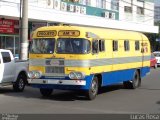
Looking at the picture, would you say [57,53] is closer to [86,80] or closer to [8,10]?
[86,80]

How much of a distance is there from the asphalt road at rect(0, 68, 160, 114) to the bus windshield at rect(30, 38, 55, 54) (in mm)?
1708

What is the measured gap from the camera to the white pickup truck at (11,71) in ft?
57.4

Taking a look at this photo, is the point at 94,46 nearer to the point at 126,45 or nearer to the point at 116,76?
the point at 116,76

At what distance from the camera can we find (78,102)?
15250 millimetres

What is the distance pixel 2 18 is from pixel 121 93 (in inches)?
690

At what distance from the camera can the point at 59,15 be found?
120 feet

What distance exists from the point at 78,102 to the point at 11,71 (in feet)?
13.1

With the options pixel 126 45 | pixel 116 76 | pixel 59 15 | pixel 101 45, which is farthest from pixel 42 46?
pixel 59 15

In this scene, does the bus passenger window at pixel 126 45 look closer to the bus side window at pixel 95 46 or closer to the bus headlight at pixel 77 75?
the bus side window at pixel 95 46

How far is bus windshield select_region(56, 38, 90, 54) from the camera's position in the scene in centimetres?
1552

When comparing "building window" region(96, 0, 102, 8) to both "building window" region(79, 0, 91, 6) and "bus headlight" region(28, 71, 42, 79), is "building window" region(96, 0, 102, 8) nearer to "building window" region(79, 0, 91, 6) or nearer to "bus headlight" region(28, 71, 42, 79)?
"building window" region(79, 0, 91, 6)

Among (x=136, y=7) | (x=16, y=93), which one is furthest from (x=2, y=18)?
(x=136, y=7)

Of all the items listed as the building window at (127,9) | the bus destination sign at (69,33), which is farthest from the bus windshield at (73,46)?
the building window at (127,9)

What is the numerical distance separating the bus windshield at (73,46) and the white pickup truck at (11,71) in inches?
112
